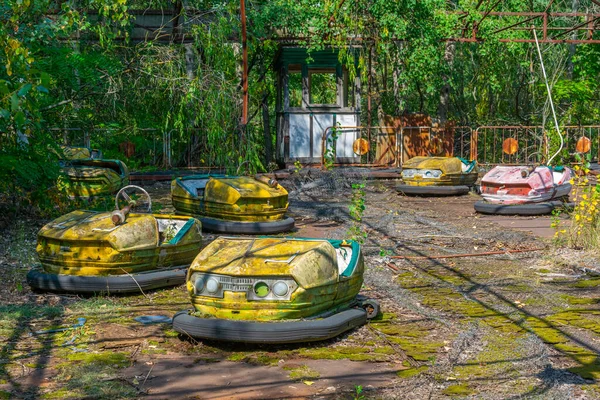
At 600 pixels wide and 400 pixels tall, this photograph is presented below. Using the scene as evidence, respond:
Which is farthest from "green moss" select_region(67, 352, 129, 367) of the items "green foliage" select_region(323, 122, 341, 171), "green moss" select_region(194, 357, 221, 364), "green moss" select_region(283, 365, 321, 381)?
"green foliage" select_region(323, 122, 341, 171)

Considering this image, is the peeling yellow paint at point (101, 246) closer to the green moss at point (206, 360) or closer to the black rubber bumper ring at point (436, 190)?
the green moss at point (206, 360)

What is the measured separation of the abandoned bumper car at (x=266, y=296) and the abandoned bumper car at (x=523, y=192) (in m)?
6.80

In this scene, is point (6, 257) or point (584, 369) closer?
point (584, 369)

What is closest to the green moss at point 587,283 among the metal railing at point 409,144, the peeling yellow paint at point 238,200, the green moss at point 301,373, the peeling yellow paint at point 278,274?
the peeling yellow paint at point 278,274

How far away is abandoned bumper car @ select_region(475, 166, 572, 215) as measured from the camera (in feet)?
37.8

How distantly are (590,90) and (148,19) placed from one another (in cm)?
1178

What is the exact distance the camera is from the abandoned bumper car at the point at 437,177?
557 inches

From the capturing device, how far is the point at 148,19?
19.0m

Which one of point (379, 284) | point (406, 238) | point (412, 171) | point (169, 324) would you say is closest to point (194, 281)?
point (169, 324)

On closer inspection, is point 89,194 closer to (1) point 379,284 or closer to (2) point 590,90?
(1) point 379,284

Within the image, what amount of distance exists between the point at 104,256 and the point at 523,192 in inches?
289

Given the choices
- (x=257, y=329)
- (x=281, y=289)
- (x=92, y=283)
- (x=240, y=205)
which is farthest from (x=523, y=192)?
(x=257, y=329)

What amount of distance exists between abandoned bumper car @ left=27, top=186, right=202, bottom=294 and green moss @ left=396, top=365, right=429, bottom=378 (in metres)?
2.64

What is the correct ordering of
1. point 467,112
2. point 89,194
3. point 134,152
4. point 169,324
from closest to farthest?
point 169,324 < point 89,194 < point 134,152 < point 467,112
